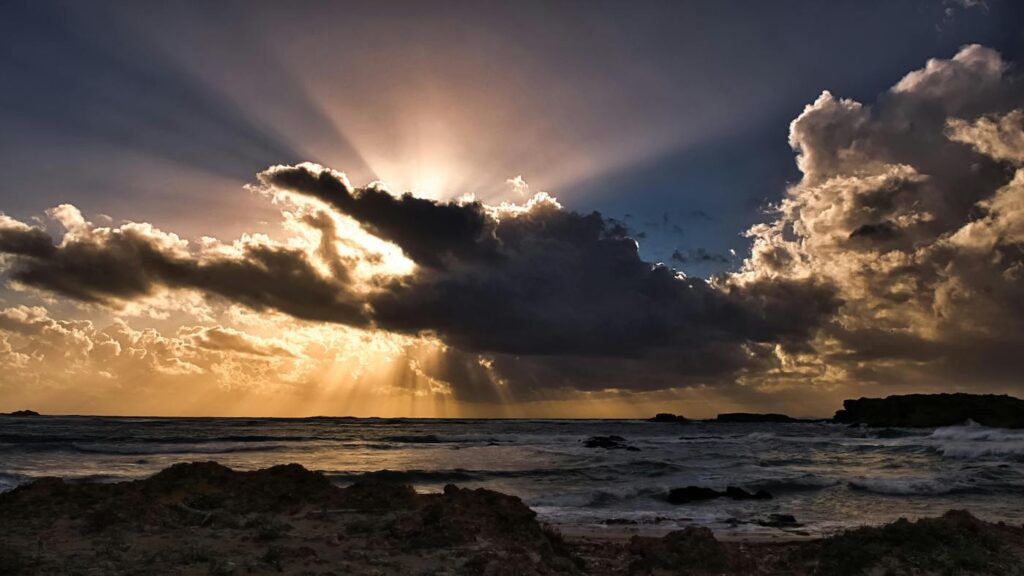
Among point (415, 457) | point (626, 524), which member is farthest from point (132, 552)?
point (415, 457)

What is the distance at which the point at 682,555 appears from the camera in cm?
1162

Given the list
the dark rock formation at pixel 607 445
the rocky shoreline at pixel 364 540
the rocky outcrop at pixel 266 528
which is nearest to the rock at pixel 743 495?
the rocky shoreline at pixel 364 540

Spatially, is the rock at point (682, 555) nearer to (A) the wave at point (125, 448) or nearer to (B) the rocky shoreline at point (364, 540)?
(B) the rocky shoreline at point (364, 540)

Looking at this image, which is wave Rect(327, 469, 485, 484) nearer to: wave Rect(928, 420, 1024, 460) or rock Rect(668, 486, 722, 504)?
rock Rect(668, 486, 722, 504)

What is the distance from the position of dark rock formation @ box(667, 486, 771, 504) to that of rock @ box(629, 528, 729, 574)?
13646 mm

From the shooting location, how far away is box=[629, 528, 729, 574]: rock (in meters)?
11.3

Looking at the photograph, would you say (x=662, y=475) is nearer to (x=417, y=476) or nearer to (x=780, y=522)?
(x=417, y=476)

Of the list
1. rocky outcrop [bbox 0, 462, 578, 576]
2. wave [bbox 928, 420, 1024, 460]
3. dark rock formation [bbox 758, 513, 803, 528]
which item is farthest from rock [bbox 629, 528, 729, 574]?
wave [bbox 928, 420, 1024, 460]

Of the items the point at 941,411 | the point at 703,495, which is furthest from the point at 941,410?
the point at 703,495

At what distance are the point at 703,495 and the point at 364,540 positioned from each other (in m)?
18.6

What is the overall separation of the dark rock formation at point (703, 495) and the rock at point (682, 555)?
44.8 ft

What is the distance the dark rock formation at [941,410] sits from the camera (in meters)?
101

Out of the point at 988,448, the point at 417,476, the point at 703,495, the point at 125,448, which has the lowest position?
the point at 417,476

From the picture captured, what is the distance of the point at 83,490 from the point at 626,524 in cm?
1426
